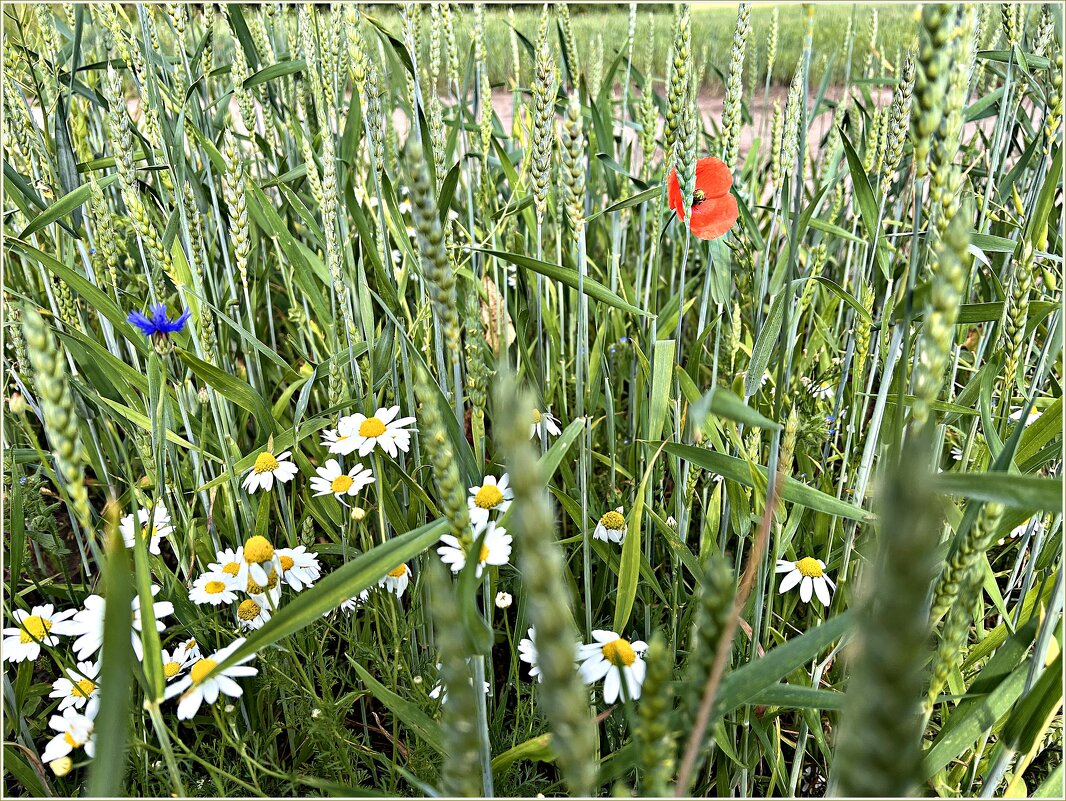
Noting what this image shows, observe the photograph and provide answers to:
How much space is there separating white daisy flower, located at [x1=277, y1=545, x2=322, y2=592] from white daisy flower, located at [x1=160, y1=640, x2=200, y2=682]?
106 millimetres

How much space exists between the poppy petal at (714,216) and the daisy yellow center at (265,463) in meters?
0.53

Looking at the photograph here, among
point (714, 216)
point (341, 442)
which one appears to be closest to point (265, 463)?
point (341, 442)

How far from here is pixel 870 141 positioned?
3.69ft

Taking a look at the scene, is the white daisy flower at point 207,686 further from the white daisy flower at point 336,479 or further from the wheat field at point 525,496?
the white daisy flower at point 336,479

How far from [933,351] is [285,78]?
153cm

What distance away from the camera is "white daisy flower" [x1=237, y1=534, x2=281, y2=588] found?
723 mm

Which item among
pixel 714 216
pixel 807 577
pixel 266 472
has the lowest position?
pixel 807 577

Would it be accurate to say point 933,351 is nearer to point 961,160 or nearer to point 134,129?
point 134,129

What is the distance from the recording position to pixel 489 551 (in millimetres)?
619

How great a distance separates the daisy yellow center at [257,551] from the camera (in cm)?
73

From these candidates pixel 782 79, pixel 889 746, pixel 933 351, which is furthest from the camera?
pixel 782 79

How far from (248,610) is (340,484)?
0.53ft

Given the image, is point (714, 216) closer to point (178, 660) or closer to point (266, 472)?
point (266, 472)

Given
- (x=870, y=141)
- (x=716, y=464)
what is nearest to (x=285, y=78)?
(x=870, y=141)
